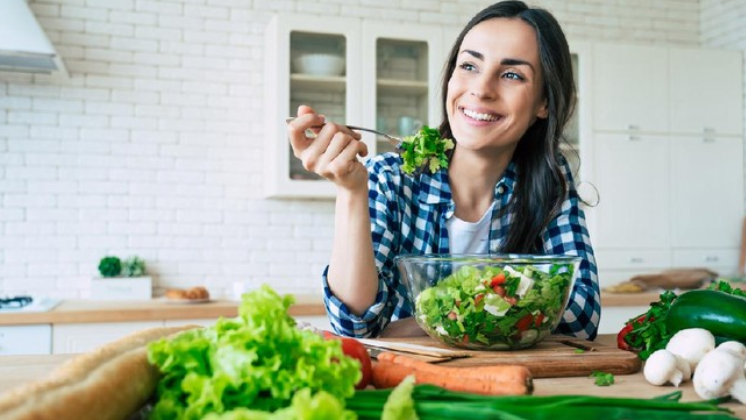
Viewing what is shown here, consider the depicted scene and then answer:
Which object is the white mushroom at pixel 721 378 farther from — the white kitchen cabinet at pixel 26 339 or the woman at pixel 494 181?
the white kitchen cabinet at pixel 26 339

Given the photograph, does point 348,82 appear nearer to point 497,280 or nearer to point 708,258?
point 708,258

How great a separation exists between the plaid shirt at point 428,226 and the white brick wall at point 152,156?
2110 millimetres

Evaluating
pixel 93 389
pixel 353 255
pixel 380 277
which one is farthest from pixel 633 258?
pixel 93 389

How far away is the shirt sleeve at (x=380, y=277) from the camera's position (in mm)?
1579

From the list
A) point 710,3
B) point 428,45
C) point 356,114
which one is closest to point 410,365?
point 356,114

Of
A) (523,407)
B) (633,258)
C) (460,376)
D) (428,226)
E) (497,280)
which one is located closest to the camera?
(523,407)

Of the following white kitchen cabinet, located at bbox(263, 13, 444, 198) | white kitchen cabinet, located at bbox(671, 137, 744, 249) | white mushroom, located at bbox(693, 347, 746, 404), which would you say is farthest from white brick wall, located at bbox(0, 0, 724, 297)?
white mushroom, located at bbox(693, 347, 746, 404)

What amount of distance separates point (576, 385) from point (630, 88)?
3453mm

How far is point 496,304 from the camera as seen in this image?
1.27 meters

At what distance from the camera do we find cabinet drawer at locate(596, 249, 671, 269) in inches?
162

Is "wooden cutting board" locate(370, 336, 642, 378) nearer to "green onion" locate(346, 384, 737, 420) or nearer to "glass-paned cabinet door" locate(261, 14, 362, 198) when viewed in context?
"green onion" locate(346, 384, 737, 420)

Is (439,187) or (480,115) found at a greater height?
(480,115)

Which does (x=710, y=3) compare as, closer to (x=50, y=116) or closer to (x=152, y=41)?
(x=152, y=41)

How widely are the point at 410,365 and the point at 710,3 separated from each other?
4.46 metres
